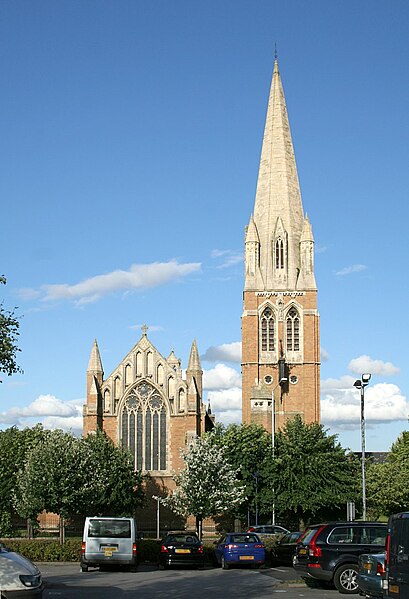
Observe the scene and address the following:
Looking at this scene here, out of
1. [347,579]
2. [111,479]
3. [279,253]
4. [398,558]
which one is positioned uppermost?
[279,253]

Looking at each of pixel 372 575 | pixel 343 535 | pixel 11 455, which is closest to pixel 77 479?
pixel 11 455

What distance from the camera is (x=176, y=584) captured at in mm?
25703

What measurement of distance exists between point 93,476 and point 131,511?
21.0 feet

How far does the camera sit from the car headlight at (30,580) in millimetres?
15938

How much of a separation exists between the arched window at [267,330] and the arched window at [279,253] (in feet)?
14.3

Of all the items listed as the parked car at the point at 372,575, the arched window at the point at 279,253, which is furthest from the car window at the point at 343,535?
the arched window at the point at 279,253

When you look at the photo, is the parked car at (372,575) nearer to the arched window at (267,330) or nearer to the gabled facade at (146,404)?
the gabled facade at (146,404)

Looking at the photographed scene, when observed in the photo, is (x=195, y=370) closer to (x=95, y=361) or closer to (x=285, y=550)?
(x=95, y=361)

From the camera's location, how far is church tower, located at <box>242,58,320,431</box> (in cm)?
7631

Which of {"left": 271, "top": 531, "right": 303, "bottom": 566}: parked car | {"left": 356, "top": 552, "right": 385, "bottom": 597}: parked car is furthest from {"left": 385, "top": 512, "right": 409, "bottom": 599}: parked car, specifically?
{"left": 271, "top": 531, "right": 303, "bottom": 566}: parked car

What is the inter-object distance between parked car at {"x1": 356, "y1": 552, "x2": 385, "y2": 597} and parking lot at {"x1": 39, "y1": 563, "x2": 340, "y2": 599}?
3086 mm

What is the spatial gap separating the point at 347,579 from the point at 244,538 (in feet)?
31.4

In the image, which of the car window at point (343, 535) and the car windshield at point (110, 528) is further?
the car windshield at point (110, 528)

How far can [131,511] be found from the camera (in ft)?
210
